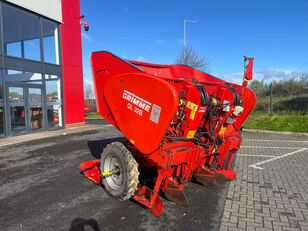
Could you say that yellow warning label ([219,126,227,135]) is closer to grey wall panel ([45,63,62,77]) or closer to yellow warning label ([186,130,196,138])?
yellow warning label ([186,130,196,138])

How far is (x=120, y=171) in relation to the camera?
4.21m

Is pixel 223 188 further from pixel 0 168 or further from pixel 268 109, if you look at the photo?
pixel 268 109

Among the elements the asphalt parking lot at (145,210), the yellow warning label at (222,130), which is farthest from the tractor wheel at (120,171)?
the yellow warning label at (222,130)

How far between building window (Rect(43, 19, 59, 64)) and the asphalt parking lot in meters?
8.46

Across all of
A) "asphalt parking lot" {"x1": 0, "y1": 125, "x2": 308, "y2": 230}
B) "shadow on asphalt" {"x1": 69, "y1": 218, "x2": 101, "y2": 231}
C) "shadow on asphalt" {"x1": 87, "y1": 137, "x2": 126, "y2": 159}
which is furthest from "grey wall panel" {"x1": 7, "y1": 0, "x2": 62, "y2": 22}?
"shadow on asphalt" {"x1": 69, "y1": 218, "x2": 101, "y2": 231}

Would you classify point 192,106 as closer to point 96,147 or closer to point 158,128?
point 158,128

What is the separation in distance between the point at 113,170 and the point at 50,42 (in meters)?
11.9

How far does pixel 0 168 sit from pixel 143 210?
4290mm

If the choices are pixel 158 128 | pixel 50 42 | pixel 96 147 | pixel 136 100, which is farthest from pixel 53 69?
pixel 158 128

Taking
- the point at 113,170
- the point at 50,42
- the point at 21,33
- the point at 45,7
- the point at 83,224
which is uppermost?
the point at 45,7

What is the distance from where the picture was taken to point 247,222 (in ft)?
11.6

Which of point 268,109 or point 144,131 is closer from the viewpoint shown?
point 144,131

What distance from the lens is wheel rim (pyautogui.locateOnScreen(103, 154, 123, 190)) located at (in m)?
4.37

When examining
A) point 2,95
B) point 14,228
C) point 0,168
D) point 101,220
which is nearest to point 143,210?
point 101,220
